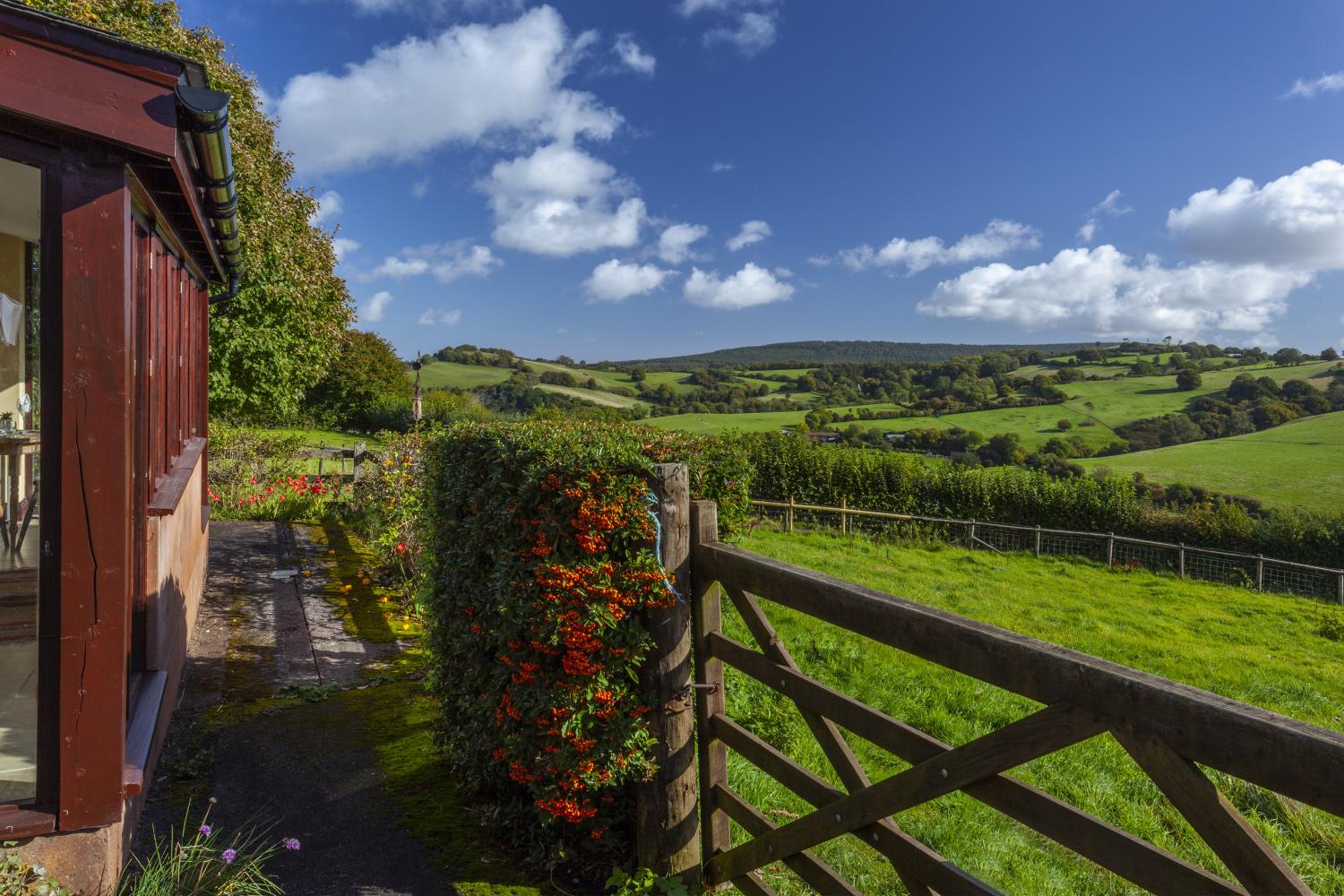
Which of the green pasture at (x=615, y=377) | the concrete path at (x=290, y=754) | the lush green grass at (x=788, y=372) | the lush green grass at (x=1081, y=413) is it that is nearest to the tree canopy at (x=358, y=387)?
the lush green grass at (x=1081, y=413)

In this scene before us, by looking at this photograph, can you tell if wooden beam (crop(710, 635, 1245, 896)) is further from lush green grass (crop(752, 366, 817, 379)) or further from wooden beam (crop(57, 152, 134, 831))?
lush green grass (crop(752, 366, 817, 379))

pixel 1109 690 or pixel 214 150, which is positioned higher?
pixel 214 150

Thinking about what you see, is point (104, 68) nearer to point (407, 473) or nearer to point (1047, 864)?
point (1047, 864)

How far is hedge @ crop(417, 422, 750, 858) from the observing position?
2.94m

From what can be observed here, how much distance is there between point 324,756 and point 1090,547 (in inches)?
959

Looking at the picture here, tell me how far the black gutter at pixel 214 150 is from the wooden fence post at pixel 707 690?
2.35 meters

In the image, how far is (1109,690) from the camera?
5.46ft

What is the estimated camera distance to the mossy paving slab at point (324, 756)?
3285 millimetres

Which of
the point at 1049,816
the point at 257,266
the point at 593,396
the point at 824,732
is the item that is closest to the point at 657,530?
the point at 824,732

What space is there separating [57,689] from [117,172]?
5.74 feet

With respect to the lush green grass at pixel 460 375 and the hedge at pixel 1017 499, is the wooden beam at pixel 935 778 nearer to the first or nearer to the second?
the hedge at pixel 1017 499

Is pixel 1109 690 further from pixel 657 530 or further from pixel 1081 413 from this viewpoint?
pixel 1081 413

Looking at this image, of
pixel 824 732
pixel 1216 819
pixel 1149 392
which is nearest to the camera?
pixel 1216 819

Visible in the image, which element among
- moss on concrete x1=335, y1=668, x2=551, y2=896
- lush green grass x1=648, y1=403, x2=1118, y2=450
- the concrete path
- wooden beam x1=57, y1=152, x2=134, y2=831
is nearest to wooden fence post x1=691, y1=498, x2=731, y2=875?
moss on concrete x1=335, y1=668, x2=551, y2=896
